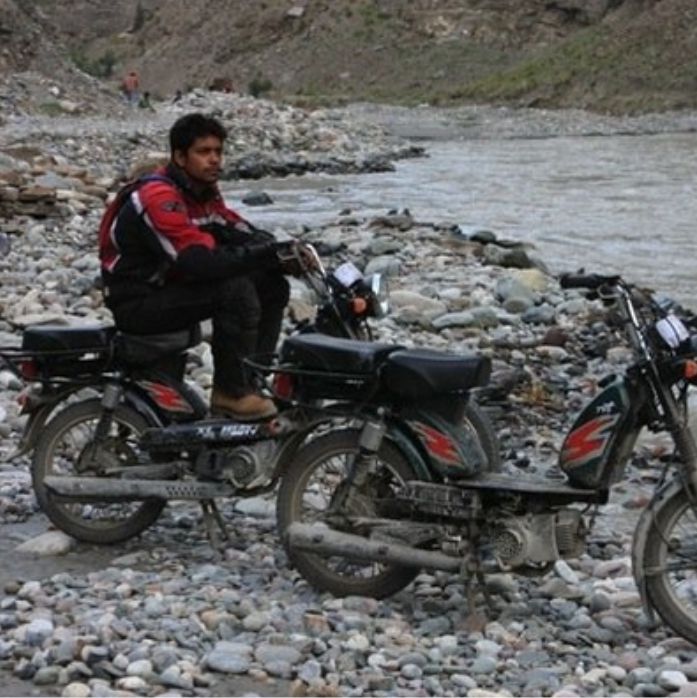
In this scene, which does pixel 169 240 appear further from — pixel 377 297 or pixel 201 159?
pixel 377 297

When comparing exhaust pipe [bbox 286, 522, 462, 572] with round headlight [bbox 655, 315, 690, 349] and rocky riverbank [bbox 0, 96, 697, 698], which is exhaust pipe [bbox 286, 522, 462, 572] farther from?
round headlight [bbox 655, 315, 690, 349]

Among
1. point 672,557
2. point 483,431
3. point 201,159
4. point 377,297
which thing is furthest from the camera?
point 483,431

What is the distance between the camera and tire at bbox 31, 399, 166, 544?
259 inches

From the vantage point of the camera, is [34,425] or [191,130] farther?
[34,425]

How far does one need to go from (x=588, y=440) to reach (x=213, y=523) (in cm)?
179

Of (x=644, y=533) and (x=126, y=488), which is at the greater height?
(x=644, y=533)

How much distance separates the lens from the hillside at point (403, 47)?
73625mm

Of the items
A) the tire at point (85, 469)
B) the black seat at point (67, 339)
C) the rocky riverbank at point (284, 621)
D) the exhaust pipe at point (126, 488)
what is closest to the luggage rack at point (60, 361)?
the black seat at point (67, 339)

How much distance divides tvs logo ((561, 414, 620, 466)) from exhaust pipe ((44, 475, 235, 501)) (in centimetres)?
150

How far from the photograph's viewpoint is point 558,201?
28.4 m

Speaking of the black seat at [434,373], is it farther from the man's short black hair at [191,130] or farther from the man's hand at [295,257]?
the man's short black hair at [191,130]

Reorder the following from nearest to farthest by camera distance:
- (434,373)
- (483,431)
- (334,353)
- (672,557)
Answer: (672,557) → (434,373) → (334,353) → (483,431)

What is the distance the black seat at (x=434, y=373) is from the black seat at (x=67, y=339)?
4.79 ft

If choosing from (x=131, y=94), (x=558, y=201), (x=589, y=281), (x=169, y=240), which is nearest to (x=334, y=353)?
(x=169, y=240)
